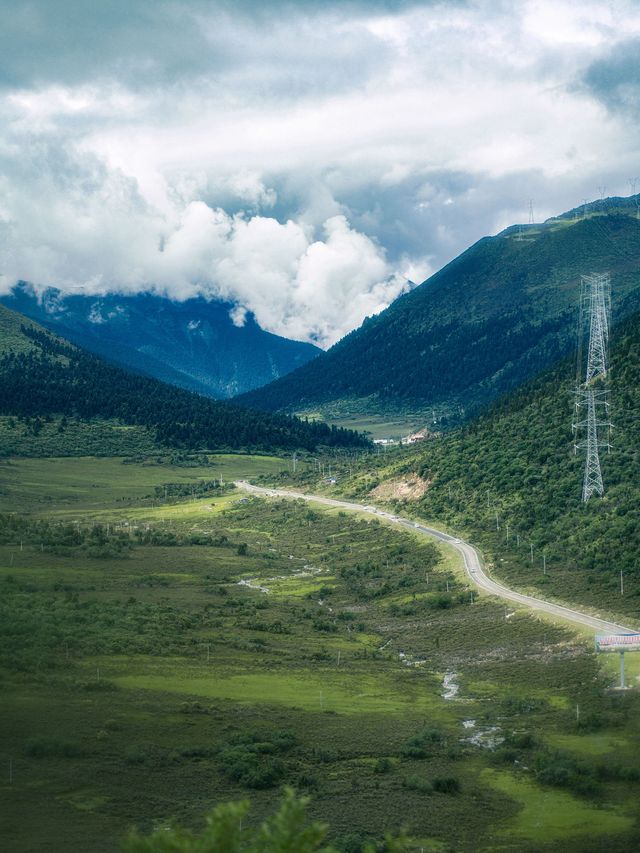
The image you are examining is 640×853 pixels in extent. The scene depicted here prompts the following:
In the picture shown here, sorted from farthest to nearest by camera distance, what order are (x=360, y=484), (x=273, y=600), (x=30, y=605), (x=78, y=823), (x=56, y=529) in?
(x=360, y=484)
(x=56, y=529)
(x=273, y=600)
(x=30, y=605)
(x=78, y=823)

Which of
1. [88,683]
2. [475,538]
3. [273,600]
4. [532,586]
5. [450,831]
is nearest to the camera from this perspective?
[450,831]

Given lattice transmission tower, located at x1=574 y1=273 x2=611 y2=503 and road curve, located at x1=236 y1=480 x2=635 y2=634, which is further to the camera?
lattice transmission tower, located at x1=574 y1=273 x2=611 y2=503

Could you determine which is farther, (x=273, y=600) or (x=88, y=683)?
(x=273, y=600)

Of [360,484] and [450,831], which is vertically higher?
[360,484]

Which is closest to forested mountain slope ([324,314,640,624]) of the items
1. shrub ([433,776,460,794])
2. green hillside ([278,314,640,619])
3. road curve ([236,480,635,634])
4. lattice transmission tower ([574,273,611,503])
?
green hillside ([278,314,640,619])

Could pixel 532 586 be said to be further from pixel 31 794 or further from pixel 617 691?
pixel 31 794

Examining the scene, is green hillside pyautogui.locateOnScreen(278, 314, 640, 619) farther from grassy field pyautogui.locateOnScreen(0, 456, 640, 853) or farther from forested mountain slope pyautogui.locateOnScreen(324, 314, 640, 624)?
grassy field pyautogui.locateOnScreen(0, 456, 640, 853)

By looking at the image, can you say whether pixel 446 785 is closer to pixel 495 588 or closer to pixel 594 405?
pixel 495 588

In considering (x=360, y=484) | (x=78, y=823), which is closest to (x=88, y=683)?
(x=78, y=823)
